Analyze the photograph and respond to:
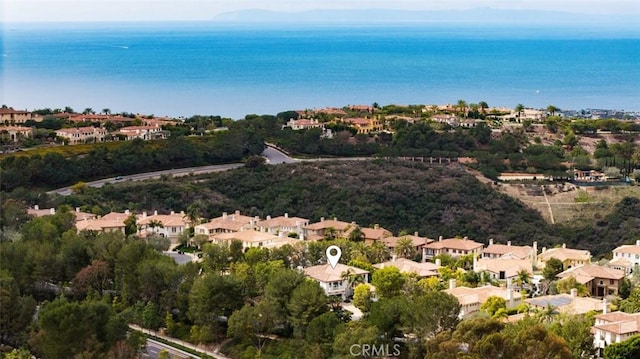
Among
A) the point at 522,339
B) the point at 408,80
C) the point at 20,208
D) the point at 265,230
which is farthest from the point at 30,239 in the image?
the point at 408,80

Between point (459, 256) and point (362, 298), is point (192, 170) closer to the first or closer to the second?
point (459, 256)

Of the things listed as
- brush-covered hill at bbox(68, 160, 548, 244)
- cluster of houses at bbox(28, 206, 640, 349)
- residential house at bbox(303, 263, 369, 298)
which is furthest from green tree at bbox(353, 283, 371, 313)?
brush-covered hill at bbox(68, 160, 548, 244)

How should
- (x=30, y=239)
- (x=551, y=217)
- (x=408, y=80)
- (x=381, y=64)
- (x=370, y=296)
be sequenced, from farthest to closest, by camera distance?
(x=381, y=64)
(x=408, y=80)
(x=551, y=217)
(x=30, y=239)
(x=370, y=296)

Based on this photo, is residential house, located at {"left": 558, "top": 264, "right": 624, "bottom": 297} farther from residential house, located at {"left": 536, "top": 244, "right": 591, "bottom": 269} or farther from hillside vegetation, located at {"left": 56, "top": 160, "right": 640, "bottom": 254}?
hillside vegetation, located at {"left": 56, "top": 160, "right": 640, "bottom": 254}

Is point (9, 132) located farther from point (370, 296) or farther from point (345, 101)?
point (345, 101)

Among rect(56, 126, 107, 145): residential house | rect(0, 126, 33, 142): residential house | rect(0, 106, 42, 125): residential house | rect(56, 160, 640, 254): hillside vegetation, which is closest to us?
rect(56, 160, 640, 254): hillside vegetation

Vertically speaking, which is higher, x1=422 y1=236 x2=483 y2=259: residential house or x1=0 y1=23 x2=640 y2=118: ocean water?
x1=422 y1=236 x2=483 y2=259: residential house

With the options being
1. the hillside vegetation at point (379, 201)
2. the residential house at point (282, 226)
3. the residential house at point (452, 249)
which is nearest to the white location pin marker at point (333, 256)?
the residential house at point (452, 249)
